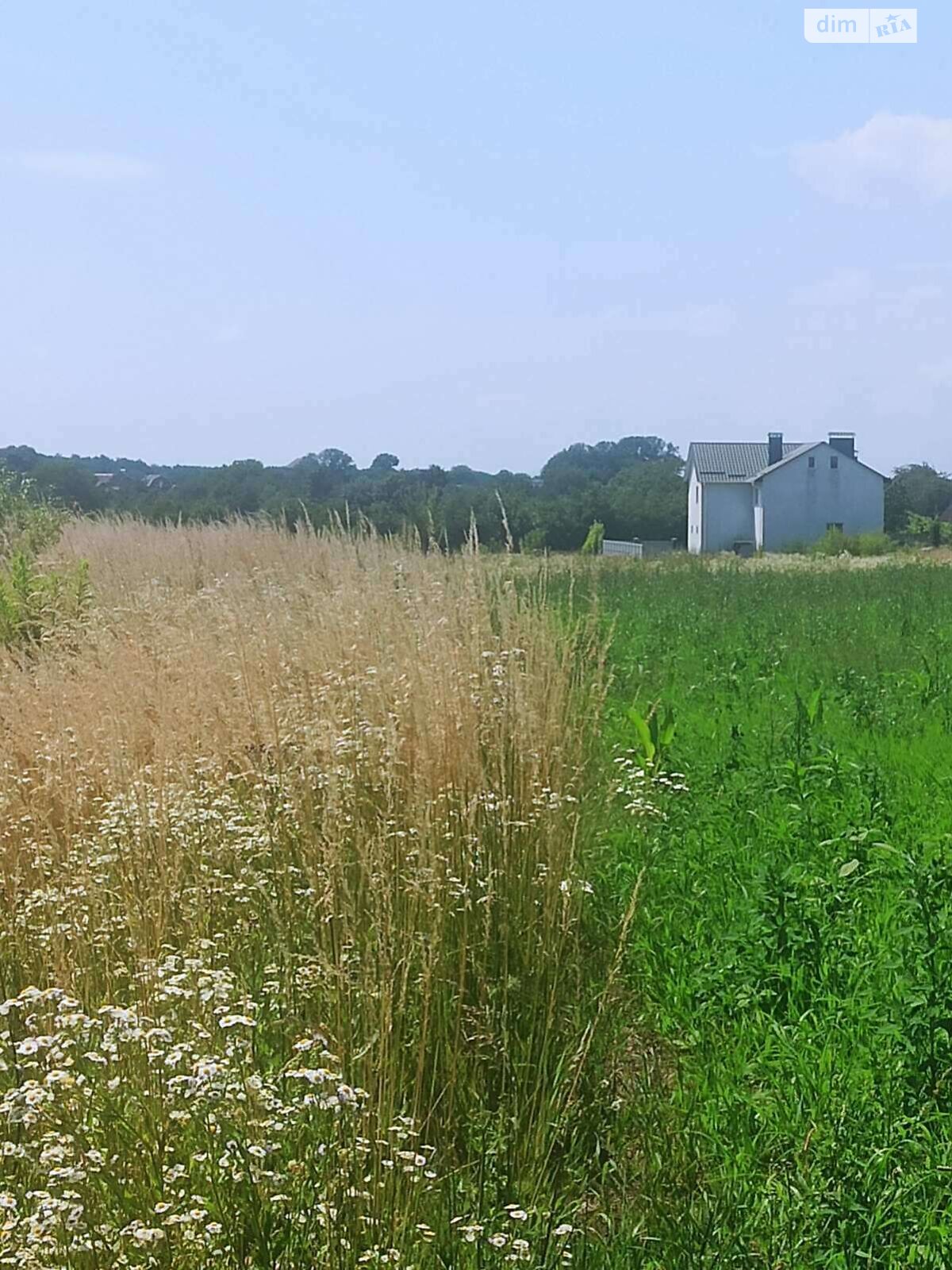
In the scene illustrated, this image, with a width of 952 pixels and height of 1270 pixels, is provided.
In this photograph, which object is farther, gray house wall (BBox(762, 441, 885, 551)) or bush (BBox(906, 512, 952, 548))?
gray house wall (BBox(762, 441, 885, 551))

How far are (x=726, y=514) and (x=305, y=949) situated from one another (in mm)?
57655

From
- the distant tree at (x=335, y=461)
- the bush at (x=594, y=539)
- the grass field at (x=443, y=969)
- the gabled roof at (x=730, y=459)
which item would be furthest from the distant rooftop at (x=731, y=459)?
the grass field at (x=443, y=969)

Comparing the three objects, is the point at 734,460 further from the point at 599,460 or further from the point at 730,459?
the point at 599,460

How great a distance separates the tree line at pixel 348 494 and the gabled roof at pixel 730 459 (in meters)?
22.3

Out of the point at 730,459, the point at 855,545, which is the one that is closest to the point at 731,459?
the point at 730,459

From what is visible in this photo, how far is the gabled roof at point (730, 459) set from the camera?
5978cm

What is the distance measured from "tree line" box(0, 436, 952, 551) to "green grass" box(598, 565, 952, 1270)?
2.01 m

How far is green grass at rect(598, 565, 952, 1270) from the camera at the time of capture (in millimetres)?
2908

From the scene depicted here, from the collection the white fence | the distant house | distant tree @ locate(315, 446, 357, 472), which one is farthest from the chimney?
distant tree @ locate(315, 446, 357, 472)

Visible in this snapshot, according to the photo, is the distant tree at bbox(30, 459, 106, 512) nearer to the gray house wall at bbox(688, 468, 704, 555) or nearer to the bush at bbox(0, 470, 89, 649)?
the bush at bbox(0, 470, 89, 649)

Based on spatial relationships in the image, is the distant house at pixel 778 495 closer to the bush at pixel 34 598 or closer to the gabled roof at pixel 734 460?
the gabled roof at pixel 734 460

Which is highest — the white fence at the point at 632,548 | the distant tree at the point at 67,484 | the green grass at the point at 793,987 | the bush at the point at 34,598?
the distant tree at the point at 67,484

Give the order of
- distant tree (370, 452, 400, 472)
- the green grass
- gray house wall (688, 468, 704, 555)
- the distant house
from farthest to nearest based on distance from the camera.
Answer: gray house wall (688, 468, 704, 555), the distant house, distant tree (370, 452, 400, 472), the green grass

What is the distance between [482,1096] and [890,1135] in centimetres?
102
